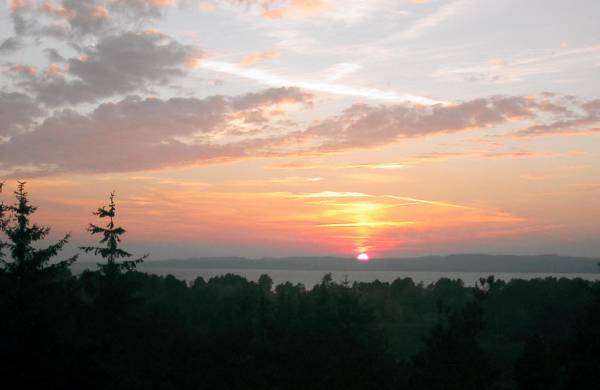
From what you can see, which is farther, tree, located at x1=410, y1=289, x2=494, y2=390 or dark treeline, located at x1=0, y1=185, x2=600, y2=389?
tree, located at x1=410, y1=289, x2=494, y2=390

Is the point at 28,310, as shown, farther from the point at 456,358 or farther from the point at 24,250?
the point at 456,358

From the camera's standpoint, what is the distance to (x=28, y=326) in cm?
2267

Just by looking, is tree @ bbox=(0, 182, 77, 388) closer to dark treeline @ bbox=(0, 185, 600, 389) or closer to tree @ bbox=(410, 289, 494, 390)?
dark treeline @ bbox=(0, 185, 600, 389)

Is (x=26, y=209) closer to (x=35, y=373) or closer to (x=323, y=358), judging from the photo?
(x=35, y=373)

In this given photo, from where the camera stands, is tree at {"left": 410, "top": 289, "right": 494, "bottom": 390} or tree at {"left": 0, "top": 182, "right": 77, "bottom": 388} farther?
tree at {"left": 410, "top": 289, "right": 494, "bottom": 390}

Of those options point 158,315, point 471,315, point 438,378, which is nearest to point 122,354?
point 438,378

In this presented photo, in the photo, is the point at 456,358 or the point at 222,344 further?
the point at 222,344

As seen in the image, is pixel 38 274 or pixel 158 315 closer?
pixel 38 274

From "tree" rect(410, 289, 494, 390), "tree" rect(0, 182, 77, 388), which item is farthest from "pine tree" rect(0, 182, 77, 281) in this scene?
"tree" rect(410, 289, 494, 390)

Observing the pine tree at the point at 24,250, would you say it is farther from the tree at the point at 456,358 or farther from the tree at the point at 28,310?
the tree at the point at 456,358

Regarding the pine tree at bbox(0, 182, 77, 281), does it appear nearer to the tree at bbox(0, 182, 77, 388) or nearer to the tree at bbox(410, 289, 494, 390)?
the tree at bbox(0, 182, 77, 388)

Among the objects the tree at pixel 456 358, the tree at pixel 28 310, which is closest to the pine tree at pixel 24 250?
the tree at pixel 28 310

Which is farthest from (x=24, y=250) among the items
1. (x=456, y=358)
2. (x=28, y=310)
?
(x=456, y=358)

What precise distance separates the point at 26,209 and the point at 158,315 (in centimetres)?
2390
